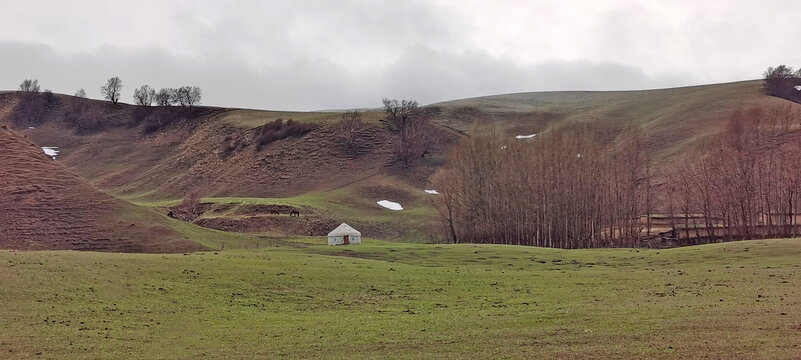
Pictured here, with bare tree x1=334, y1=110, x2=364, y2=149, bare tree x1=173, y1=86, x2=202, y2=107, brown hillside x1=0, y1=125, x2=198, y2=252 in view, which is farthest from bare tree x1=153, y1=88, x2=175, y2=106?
brown hillside x1=0, y1=125, x2=198, y2=252

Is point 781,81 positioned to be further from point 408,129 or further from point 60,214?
point 60,214

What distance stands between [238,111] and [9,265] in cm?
15713

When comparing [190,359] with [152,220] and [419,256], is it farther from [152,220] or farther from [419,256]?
[152,220]

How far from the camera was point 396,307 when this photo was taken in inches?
1051

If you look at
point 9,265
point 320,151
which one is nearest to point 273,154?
point 320,151

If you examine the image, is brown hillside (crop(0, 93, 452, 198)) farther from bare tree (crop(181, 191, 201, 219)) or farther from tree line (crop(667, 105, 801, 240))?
tree line (crop(667, 105, 801, 240))

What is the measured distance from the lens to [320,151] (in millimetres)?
144875

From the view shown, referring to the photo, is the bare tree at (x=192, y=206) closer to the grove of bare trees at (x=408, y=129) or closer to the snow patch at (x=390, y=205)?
the snow patch at (x=390, y=205)

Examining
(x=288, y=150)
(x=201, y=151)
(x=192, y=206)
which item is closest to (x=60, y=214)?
(x=192, y=206)

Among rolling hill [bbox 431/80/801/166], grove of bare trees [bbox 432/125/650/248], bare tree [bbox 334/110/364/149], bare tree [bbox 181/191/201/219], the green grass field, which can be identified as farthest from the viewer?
bare tree [bbox 334/110/364/149]

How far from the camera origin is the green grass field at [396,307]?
1786 cm

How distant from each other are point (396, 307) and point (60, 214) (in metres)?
40.6

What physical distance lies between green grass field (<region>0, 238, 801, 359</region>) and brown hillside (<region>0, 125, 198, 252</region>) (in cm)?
1709

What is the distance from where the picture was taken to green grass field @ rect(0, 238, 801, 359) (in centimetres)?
1786
